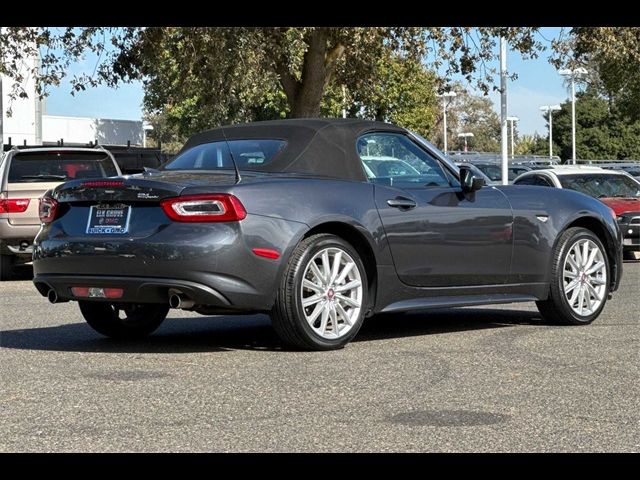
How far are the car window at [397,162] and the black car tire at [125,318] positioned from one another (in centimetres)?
178

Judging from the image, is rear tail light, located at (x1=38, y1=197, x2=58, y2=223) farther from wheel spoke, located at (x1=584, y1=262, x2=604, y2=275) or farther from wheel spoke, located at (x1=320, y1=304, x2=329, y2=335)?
wheel spoke, located at (x1=584, y1=262, x2=604, y2=275)

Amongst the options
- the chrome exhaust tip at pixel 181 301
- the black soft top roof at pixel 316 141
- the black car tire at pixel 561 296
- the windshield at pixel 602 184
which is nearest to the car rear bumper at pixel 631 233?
the windshield at pixel 602 184

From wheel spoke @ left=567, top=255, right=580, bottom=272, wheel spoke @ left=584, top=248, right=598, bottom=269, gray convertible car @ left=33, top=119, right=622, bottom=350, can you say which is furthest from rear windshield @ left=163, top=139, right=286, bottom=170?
wheel spoke @ left=584, top=248, right=598, bottom=269

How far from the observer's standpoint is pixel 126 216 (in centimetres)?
848

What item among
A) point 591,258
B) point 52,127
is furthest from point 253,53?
point 52,127

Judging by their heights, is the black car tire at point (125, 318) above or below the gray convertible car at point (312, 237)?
below

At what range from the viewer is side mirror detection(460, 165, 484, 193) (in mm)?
9539

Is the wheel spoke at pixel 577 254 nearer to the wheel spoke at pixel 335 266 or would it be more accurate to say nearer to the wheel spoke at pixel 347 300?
the wheel spoke at pixel 347 300

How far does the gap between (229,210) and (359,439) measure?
2.81m

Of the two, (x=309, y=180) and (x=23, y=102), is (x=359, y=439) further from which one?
(x=23, y=102)

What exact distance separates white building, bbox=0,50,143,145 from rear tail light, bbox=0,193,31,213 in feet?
121

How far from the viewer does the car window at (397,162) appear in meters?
9.39

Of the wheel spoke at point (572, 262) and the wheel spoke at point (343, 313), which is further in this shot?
the wheel spoke at point (572, 262)
